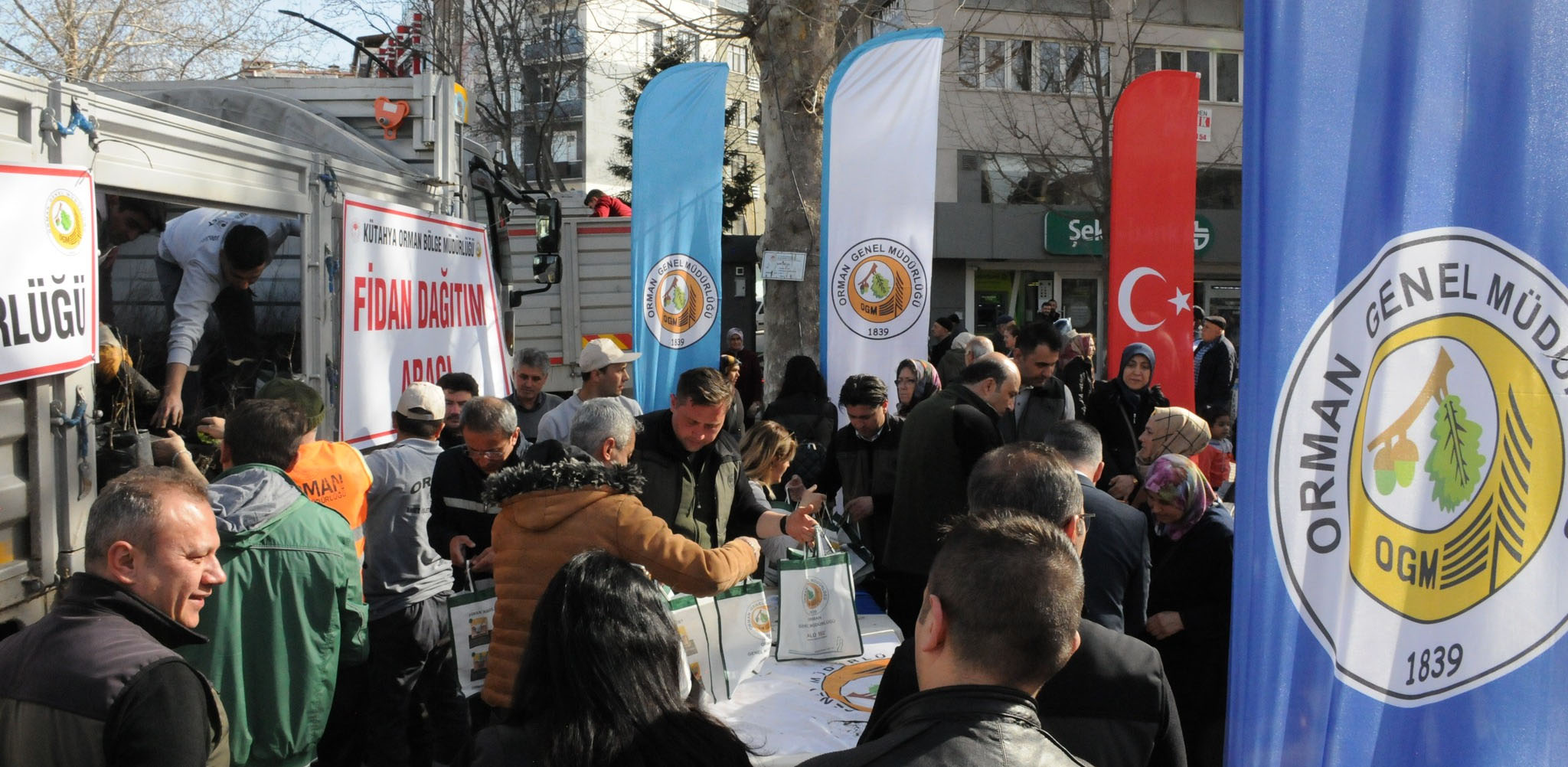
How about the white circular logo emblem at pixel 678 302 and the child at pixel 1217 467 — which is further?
the white circular logo emblem at pixel 678 302

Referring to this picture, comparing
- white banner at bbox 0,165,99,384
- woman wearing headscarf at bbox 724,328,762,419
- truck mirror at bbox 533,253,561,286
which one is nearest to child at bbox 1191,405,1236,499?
white banner at bbox 0,165,99,384

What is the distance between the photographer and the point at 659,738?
2.25 meters

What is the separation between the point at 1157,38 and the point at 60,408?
2719 centimetres

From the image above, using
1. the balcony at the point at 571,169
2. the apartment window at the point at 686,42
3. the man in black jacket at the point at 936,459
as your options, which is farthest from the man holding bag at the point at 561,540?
the balcony at the point at 571,169

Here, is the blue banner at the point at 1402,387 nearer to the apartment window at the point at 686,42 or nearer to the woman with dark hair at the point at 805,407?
the woman with dark hair at the point at 805,407

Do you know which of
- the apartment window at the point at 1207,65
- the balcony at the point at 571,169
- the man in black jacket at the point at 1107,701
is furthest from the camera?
the balcony at the point at 571,169

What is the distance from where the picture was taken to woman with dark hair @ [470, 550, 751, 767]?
2230 millimetres

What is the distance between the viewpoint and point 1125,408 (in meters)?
7.21

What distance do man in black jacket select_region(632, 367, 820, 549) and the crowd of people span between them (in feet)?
0.04

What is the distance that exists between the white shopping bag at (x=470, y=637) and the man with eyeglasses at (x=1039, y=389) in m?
3.64

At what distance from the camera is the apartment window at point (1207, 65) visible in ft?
91.4

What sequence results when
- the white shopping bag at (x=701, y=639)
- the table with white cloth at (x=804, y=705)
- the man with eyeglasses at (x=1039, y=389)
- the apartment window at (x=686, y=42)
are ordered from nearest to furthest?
the table with white cloth at (x=804, y=705), the white shopping bag at (x=701, y=639), the man with eyeglasses at (x=1039, y=389), the apartment window at (x=686, y=42)

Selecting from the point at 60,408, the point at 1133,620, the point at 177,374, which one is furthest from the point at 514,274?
the point at 1133,620

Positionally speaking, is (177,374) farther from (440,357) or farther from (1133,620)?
(1133,620)
